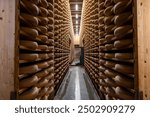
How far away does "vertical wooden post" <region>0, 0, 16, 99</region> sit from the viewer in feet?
5.44

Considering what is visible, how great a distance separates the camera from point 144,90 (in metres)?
1.56

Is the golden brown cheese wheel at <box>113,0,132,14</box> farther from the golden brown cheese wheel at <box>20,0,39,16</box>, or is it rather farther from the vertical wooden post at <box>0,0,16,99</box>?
the vertical wooden post at <box>0,0,16,99</box>

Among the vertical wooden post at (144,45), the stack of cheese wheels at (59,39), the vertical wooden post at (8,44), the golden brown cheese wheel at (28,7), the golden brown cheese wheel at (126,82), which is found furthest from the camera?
the stack of cheese wheels at (59,39)

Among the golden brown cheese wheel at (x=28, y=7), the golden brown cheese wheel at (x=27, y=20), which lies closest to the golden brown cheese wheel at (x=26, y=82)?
the golden brown cheese wheel at (x=27, y=20)

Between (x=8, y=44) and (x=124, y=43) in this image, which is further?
(x=124, y=43)

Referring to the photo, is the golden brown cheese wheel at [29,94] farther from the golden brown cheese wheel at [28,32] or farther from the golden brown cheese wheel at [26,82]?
the golden brown cheese wheel at [28,32]

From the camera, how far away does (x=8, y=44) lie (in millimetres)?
1661

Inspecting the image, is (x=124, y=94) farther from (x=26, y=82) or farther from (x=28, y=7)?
(x=28, y=7)

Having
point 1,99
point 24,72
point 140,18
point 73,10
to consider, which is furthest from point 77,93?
point 73,10

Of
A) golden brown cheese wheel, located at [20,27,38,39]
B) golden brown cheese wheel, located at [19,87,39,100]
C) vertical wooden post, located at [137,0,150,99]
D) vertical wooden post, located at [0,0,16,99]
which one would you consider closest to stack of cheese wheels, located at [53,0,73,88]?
golden brown cheese wheel, located at [19,87,39,100]

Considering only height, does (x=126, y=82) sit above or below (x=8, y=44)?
below

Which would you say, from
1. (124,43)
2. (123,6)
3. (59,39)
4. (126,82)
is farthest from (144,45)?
(59,39)

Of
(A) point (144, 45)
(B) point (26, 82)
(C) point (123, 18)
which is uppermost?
(C) point (123, 18)

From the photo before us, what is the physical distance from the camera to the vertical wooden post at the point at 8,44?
166 centimetres
